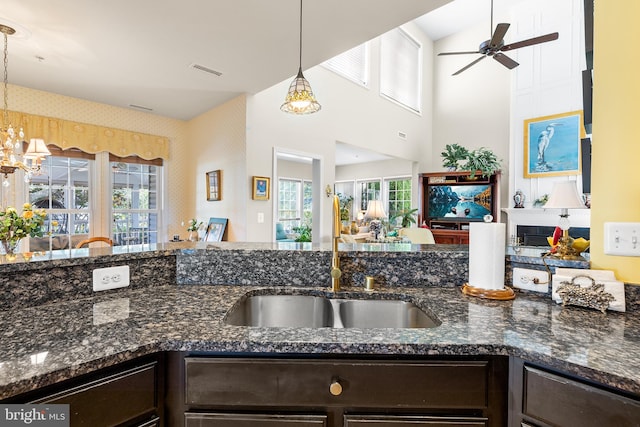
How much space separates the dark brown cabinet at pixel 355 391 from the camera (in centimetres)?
80

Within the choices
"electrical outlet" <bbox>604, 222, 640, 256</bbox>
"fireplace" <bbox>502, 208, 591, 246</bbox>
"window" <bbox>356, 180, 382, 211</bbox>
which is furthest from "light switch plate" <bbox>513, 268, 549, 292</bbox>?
"window" <bbox>356, 180, 382, 211</bbox>

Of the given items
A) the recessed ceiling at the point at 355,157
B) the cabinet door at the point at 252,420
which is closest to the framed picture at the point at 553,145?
the recessed ceiling at the point at 355,157

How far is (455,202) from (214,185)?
15.4 feet

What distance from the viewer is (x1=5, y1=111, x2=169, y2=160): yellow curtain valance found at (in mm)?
3668

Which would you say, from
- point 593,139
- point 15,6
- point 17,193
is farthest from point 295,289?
point 17,193

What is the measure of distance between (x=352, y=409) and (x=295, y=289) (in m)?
0.57

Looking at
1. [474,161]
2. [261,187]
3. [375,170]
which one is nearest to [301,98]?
[261,187]

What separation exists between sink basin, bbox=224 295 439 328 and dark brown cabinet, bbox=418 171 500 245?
549 cm

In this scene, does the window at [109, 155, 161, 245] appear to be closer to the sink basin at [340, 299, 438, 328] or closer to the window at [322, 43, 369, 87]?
the window at [322, 43, 369, 87]

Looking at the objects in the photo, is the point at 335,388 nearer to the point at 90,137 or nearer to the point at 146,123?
the point at 90,137

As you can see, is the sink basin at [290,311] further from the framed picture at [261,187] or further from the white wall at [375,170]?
the white wall at [375,170]

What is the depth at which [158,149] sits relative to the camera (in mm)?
4734

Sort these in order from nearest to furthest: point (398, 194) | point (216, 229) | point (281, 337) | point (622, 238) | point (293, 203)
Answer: point (281, 337)
point (622, 238)
point (216, 229)
point (398, 194)
point (293, 203)

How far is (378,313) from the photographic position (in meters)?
1.26
